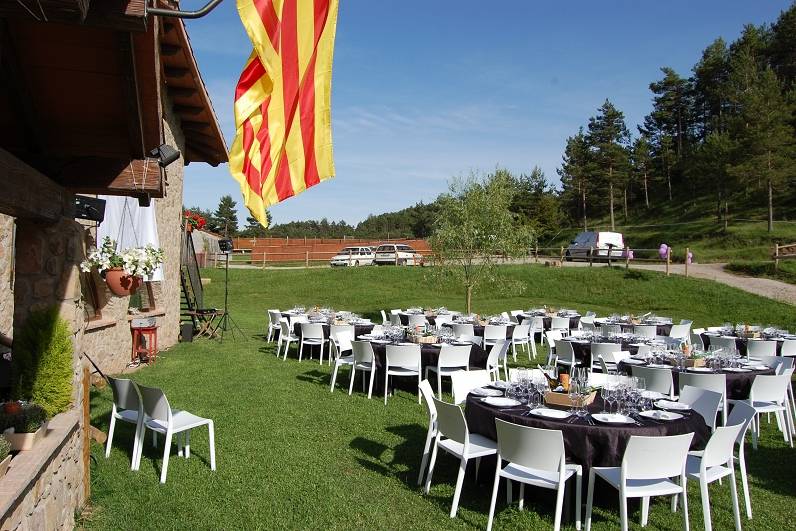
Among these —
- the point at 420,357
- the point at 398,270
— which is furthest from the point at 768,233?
the point at 420,357

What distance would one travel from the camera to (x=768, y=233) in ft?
122

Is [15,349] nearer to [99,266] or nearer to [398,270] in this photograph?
[99,266]

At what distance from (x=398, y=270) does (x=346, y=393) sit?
19.8 m

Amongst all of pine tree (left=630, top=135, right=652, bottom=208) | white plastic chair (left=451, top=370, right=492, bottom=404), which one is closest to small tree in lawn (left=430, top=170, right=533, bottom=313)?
white plastic chair (left=451, top=370, right=492, bottom=404)

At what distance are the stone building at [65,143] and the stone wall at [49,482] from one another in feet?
0.04

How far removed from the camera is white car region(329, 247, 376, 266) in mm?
35562

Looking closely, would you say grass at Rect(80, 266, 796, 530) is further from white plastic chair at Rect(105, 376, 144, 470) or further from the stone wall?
the stone wall

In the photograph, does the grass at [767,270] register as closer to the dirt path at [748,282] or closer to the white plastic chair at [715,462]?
the dirt path at [748,282]

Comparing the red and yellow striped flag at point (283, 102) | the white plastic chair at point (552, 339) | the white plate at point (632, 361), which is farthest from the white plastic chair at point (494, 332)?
the red and yellow striped flag at point (283, 102)

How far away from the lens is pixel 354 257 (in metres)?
36.2

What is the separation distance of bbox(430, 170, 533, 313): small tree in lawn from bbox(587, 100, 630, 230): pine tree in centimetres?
3607

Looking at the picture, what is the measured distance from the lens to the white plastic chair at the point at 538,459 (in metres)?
4.17

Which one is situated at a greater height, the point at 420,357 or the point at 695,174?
the point at 695,174

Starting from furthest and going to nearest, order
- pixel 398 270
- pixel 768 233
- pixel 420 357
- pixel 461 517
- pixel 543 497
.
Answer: pixel 768 233
pixel 398 270
pixel 420 357
pixel 543 497
pixel 461 517
